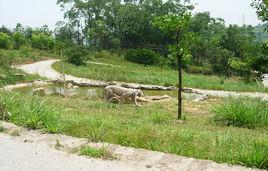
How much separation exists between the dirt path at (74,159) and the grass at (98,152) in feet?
0.29

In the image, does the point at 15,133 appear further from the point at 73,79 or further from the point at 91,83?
the point at 73,79

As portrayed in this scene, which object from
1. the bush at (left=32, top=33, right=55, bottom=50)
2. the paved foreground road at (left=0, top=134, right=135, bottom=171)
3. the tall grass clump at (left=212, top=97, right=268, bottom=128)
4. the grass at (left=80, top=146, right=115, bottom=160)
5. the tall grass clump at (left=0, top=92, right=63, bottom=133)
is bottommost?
the tall grass clump at (left=212, top=97, right=268, bottom=128)

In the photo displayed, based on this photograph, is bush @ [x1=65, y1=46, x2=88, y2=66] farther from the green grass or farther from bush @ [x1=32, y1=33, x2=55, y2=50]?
bush @ [x1=32, y1=33, x2=55, y2=50]

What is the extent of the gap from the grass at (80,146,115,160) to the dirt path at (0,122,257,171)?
0.09 meters

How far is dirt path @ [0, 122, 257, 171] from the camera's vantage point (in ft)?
16.0

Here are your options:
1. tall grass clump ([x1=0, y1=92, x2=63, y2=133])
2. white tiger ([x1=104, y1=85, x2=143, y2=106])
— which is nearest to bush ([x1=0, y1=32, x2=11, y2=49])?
white tiger ([x1=104, y1=85, x2=143, y2=106])

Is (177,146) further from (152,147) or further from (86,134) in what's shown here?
(86,134)

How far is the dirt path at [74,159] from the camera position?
16.0ft

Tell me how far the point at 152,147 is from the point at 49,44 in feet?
162

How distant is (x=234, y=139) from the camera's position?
6.10m

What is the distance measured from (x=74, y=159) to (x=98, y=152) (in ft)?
1.06

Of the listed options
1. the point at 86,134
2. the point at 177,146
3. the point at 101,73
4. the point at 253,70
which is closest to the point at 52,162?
the point at 86,134

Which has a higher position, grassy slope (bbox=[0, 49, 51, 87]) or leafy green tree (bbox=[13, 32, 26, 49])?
leafy green tree (bbox=[13, 32, 26, 49])

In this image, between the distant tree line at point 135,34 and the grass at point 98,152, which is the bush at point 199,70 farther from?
the grass at point 98,152
